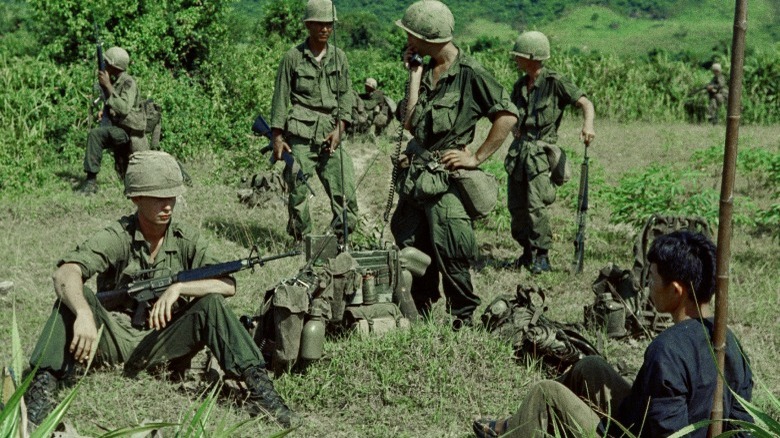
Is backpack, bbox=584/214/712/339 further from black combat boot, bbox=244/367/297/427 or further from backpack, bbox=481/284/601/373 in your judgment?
black combat boot, bbox=244/367/297/427

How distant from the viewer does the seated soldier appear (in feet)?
12.0

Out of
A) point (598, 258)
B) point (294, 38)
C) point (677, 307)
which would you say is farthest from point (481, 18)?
point (677, 307)

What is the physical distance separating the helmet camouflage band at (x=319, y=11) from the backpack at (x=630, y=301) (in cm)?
294

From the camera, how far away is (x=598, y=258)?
9.30 metres

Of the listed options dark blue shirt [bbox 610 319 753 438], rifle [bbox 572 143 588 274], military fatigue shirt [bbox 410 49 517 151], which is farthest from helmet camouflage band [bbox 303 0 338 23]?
dark blue shirt [bbox 610 319 753 438]

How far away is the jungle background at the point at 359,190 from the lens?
18.2ft

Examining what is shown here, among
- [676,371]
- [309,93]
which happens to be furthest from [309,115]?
[676,371]

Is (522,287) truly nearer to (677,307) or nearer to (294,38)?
(677,307)

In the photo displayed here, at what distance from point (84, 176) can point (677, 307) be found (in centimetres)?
1022

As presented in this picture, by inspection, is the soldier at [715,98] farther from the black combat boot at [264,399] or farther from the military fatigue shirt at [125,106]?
the black combat boot at [264,399]

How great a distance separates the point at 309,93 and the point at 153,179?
3.79 m

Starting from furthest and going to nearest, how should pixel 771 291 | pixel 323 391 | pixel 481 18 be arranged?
pixel 481 18 < pixel 771 291 < pixel 323 391

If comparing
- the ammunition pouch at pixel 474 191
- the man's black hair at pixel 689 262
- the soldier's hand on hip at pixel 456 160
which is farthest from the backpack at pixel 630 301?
the man's black hair at pixel 689 262

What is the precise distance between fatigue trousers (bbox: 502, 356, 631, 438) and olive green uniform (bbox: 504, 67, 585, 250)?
430 cm
